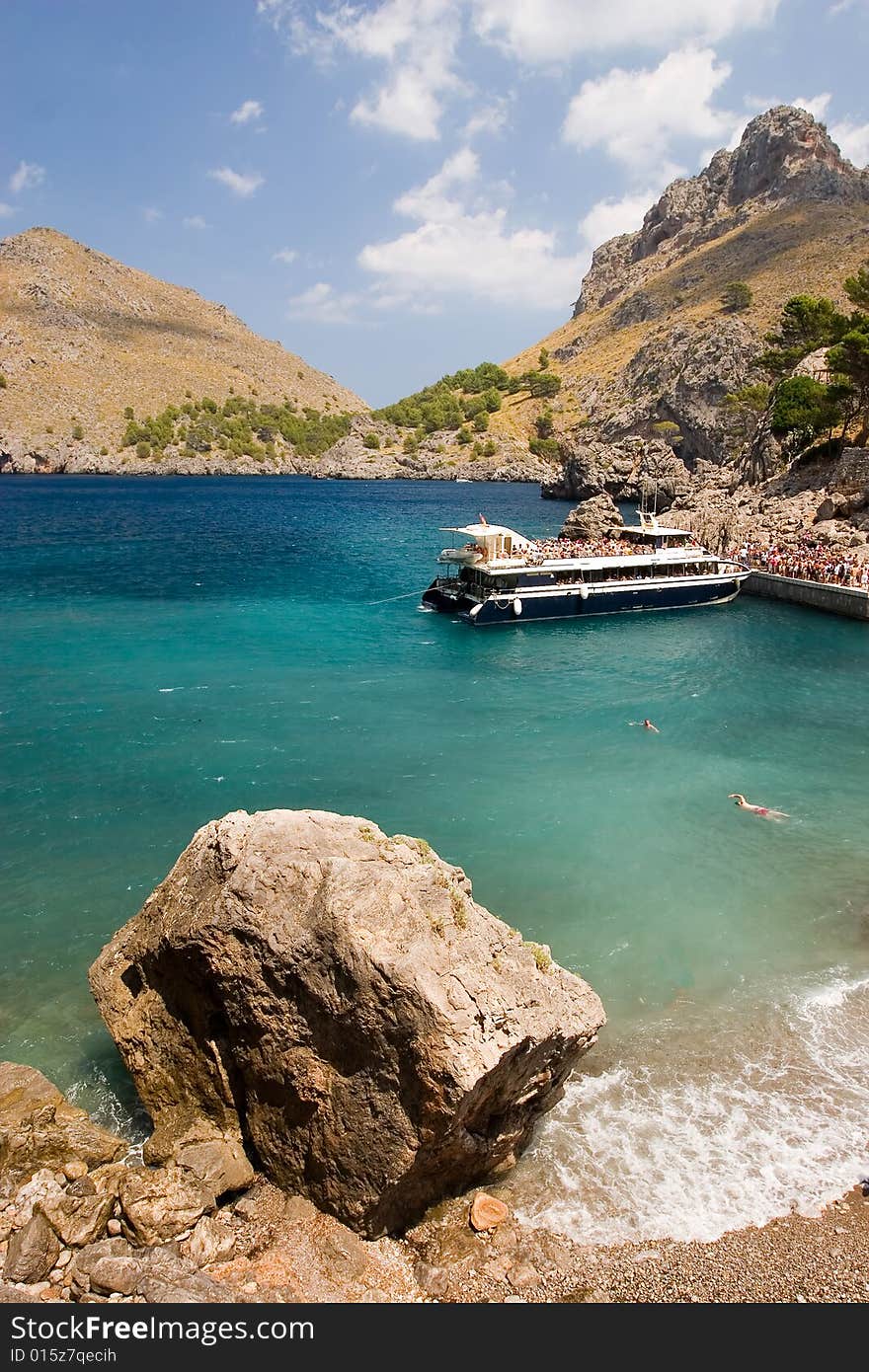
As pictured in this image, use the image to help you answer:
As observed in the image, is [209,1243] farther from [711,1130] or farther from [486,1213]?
[711,1130]

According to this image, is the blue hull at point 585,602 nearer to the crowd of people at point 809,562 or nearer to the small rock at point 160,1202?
the crowd of people at point 809,562

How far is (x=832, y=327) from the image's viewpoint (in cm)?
7269

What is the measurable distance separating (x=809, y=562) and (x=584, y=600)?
17815 millimetres

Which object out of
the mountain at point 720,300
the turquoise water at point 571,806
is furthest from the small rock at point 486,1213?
the mountain at point 720,300

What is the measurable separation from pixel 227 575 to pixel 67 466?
493 feet

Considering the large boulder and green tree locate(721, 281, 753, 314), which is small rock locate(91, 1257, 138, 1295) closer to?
the large boulder

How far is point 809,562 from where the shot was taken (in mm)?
54312

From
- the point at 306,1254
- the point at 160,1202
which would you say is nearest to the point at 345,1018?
the point at 306,1254

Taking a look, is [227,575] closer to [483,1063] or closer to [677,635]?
[677,635]

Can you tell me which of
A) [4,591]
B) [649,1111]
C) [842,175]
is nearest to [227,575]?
[4,591]

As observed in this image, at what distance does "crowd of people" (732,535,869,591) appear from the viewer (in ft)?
165

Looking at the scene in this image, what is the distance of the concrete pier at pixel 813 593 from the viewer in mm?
47312

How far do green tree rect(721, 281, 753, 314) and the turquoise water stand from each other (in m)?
120

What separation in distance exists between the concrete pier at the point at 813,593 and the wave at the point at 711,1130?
39.5 meters
